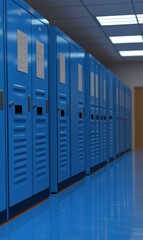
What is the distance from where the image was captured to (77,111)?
21.3 ft

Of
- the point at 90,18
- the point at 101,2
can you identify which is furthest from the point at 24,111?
the point at 90,18

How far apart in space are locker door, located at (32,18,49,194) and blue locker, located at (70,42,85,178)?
1226 mm

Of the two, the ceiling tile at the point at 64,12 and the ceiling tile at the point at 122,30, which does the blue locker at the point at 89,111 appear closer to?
the ceiling tile at the point at 64,12

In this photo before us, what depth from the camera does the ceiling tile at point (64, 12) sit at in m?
8.11

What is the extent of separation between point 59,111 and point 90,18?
12.8 feet

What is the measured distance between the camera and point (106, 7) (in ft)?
25.8

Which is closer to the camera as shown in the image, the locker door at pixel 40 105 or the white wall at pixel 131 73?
the locker door at pixel 40 105

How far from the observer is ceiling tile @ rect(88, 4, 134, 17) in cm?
780

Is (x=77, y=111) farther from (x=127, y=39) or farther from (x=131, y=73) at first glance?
(x=131, y=73)

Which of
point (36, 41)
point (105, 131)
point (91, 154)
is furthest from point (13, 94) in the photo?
point (105, 131)

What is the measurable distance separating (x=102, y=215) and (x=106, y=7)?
485cm

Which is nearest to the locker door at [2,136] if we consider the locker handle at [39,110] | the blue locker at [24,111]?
the blue locker at [24,111]

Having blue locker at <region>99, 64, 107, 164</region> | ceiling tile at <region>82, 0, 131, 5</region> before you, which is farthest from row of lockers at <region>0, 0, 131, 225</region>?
ceiling tile at <region>82, 0, 131, 5</region>

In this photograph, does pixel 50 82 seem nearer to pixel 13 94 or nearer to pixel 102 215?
A: pixel 13 94
